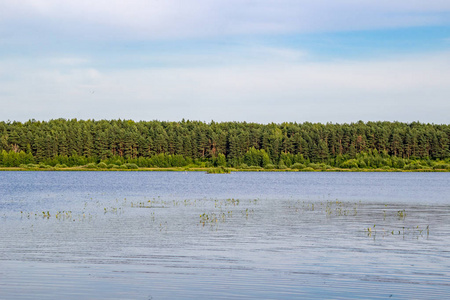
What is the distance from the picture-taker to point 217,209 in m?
43.5

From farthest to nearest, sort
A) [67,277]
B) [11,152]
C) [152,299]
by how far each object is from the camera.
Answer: [11,152] < [67,277] < [152,299]

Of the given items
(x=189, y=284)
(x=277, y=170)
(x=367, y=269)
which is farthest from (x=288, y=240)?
(x=277, y=170)

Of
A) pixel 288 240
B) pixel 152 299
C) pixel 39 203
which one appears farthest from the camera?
pixel 39 203

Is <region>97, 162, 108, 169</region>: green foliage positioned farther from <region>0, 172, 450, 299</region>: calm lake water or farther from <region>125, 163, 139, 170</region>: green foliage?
<region>0, 172, 450, 299</region>: calm lake water

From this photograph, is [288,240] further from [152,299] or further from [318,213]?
[318,213]

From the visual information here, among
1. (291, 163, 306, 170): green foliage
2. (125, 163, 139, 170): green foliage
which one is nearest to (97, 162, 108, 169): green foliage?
(125, 163, 139, 170): green foliage

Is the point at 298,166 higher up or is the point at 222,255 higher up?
the point at 298,166

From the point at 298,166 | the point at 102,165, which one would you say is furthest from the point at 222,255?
the point at 298,166

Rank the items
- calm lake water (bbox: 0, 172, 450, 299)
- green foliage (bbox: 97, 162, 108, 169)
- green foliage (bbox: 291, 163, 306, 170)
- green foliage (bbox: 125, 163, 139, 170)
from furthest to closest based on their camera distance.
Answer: green foliage (bbox: 291, 163, 306, 170), green foliage (bbox: 97, 162, 108, 169), green foliage (bbox: 125, 163, 139, 170), calm lake water (bbox: 0, 172, 450, 299)

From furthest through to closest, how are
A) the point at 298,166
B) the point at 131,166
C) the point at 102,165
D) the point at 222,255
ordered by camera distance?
the point at 298,166 < the point at 102,165 < the point at 131,166 < the point at 222,255

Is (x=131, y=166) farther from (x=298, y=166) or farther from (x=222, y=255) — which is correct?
(x=222, y=255)

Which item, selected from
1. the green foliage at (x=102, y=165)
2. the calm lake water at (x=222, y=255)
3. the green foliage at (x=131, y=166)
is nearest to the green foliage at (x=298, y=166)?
the green foliage at (x=131, y=166)

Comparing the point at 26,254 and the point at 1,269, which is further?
the point at 26,254

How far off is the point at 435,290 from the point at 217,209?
27800 mm
